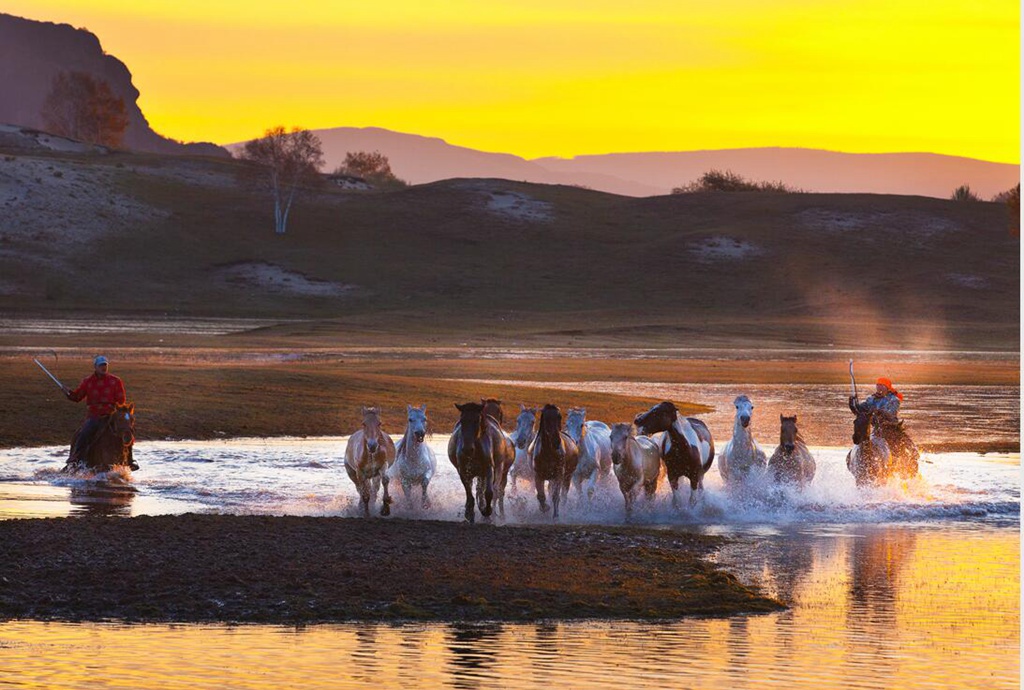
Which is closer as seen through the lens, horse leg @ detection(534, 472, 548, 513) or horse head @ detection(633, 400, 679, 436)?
horse leg @ detection(534, 472, 548, 513)

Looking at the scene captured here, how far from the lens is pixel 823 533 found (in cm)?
1916

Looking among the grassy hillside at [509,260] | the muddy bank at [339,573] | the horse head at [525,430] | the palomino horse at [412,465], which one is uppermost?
the grassy hillside at [509,260]

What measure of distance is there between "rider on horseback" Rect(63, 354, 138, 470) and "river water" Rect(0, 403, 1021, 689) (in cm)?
172

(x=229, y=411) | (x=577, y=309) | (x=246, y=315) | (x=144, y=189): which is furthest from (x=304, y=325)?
(x=144, y=189)

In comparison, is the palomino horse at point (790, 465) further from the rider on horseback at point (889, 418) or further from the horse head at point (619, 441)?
the horse head at point (619, 441)

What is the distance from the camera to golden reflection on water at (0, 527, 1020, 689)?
11.5 metres

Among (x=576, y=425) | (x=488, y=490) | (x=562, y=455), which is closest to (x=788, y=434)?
(x=576, y=425)

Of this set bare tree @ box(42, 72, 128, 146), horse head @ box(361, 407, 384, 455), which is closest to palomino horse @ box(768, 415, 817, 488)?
horse head @ box(361, 407, 384, 455)

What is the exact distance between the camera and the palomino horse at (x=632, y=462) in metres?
20.6

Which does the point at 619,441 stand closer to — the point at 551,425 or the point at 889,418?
the point at 551,425

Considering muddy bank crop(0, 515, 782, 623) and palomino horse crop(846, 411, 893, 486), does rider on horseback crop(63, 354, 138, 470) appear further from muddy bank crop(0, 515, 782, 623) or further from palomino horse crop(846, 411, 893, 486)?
palomino horse crop(846, 411, 893, 486)

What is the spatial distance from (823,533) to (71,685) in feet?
33.8

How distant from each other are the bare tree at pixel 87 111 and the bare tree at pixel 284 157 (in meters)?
58.0

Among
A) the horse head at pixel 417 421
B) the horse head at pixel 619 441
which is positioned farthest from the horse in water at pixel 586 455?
the horse head at pixel 417 421
